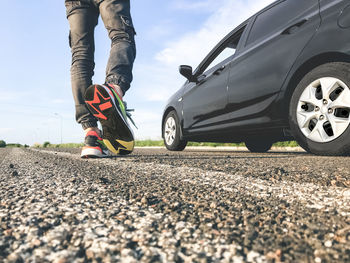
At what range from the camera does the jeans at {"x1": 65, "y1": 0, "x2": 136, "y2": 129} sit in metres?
2.96

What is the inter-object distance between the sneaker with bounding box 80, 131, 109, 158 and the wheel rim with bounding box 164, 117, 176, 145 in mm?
2741

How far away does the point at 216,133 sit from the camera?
175 inches

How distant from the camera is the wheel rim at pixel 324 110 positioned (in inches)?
105

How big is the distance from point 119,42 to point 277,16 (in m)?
2.02

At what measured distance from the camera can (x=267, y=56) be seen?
3.36 metres

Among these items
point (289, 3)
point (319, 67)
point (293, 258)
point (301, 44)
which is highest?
point (289, 3)

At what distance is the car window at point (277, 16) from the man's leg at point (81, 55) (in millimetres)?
2137

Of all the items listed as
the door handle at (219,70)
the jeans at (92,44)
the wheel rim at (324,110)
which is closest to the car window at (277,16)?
the door handle at (219,70)

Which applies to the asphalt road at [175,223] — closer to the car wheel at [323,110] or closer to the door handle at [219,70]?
the car wheel at [323,110]

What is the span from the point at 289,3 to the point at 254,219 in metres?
3.37

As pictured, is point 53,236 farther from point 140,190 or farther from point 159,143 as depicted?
point 159,143

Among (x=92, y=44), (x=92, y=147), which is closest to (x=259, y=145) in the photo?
(x=92, y=147)

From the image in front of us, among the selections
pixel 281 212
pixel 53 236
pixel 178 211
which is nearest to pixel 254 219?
pixel 281 212

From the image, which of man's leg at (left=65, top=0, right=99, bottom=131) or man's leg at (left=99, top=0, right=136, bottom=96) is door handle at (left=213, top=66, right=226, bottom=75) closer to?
man's leg at (left=99, top=0, right=136, bottom=96)
